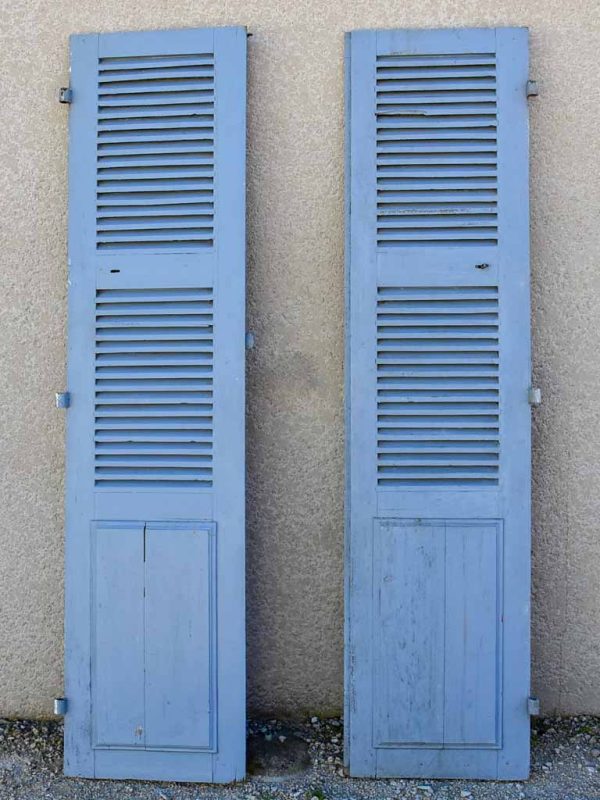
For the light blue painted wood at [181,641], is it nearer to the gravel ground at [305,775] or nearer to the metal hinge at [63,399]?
the gravel ground at [305,775]

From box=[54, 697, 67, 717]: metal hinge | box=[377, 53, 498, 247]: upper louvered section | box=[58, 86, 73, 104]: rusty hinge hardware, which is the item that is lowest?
box=[54, 697, 67, 717]: metal hinge

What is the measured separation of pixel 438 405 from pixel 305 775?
1395mm

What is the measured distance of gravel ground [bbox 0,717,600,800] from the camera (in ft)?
7.45

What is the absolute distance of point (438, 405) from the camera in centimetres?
235

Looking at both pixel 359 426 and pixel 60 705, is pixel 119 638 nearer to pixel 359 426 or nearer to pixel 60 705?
→ pixel 60 705

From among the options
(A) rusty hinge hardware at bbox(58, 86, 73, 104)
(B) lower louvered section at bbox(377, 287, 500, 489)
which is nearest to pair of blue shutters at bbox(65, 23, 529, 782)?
(B) lower louvered section at bbox(377, 287, 500, 489)

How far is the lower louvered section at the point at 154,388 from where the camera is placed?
2357 millimetres

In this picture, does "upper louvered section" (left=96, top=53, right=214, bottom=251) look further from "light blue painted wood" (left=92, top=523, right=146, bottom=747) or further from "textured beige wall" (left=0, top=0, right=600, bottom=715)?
"light blue painted wood" (left=92, top=523, right=146, bottom=747)

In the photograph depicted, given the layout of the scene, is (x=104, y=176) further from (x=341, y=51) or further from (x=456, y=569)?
(x=456, y=569)

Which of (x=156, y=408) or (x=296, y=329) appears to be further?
(x=296, y=329)

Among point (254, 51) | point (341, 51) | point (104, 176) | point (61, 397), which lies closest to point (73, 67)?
point (104, 176)

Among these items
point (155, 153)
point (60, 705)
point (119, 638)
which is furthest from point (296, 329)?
point (60, 705)

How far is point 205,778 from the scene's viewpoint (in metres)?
2.32

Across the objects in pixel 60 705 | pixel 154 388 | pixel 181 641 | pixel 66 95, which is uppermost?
pixel 66 95
